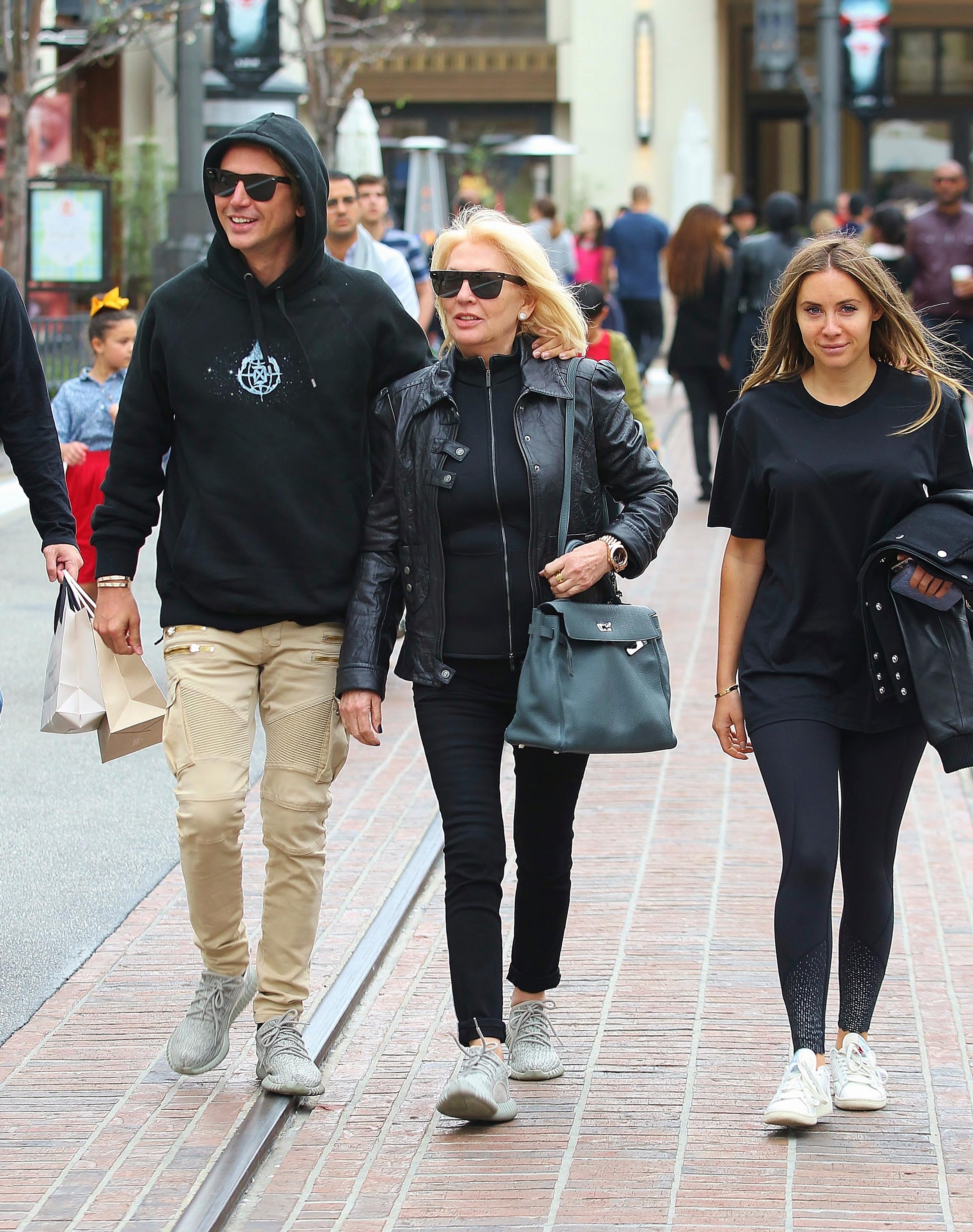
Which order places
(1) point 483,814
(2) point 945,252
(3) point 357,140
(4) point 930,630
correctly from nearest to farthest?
(4) point 930,630 → (1) point 483,814 → (2) point 945,252 → (3) point 357,140

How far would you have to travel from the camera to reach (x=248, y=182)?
424 cm

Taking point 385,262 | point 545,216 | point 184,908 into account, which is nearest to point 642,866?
point 184,908

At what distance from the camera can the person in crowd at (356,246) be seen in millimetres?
8422

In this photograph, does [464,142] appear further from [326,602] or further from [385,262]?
[326,602]

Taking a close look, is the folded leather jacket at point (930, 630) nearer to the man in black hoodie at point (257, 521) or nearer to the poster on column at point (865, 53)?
the man in black hoodie at point (257, 521)

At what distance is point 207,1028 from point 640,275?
15961 mm

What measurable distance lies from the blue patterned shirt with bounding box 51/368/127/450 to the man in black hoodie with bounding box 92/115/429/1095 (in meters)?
3.60

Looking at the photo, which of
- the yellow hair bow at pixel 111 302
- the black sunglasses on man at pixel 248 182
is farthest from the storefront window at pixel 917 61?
the black sunglasses on man at pixel 248 182

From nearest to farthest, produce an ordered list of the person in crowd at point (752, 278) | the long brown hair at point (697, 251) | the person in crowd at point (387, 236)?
the person in crowd at point (387, 236) → the person in crowd at point (752, 278) → the long brown hair at point (697, 251)

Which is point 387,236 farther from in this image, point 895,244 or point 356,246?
point 895,244

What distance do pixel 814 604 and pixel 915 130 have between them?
3454 cm

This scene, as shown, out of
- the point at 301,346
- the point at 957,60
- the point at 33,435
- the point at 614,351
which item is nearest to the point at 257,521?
the point at 301,346

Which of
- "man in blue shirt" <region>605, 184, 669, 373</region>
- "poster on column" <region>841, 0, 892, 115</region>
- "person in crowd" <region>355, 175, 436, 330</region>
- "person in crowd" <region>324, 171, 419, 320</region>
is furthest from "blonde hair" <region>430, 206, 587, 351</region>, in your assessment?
"poster on column" <region>841, 0, 892, 115</region>

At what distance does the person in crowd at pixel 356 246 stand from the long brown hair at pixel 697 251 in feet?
17.9
